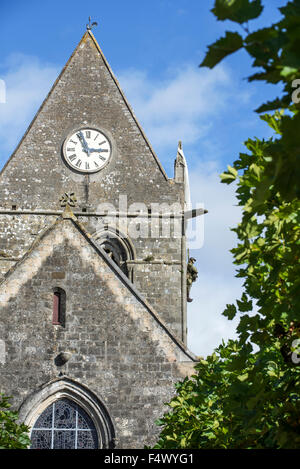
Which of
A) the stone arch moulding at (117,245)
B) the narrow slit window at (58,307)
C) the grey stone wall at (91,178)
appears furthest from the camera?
the stone arch moulding at (117,245)

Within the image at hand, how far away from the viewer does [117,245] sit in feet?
94.2

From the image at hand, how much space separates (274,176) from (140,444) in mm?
14244

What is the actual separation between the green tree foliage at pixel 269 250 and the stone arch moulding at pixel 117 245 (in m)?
16.6

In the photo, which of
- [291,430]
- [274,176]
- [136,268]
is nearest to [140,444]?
[136,268]

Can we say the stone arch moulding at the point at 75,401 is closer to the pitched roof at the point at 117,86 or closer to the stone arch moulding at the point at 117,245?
the stone arch moulding at the point at 117,245

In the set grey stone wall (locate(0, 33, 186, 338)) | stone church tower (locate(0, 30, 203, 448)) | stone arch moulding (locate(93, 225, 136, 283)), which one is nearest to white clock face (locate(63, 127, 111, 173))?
grey stone wall (locate(0, 33, 186, 338))

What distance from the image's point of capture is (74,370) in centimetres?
1948

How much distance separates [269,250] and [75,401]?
11.5 m

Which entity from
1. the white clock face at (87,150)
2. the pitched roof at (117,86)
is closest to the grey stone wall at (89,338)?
the white clock face at (87,150)

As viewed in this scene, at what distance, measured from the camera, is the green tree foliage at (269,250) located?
Answer: 534 cm

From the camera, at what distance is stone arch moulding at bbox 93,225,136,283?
93.7ft

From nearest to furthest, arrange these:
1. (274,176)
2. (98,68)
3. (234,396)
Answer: (274,176), (234,396), (98,68)

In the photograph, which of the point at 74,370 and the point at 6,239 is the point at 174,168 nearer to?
the point at 6,239

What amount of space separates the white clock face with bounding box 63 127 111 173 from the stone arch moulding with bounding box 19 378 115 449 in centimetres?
1106
